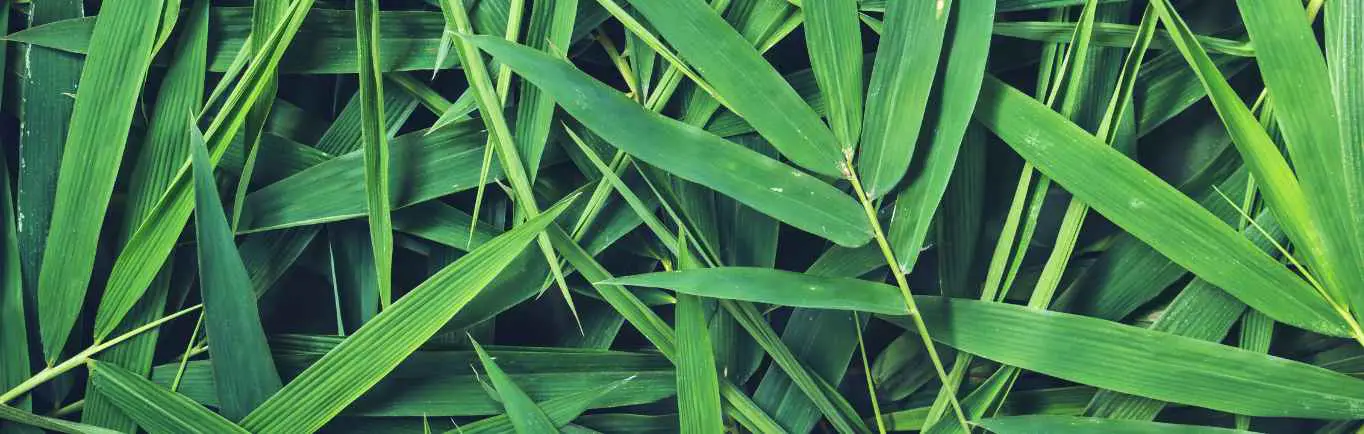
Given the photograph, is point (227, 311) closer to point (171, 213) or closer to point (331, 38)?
point (171, 213)

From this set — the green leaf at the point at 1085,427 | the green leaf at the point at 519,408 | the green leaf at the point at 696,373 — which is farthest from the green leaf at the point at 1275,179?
the green leaf at the point at 519,408

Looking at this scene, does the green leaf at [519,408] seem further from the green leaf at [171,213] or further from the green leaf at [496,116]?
the green leaf at [171,213]

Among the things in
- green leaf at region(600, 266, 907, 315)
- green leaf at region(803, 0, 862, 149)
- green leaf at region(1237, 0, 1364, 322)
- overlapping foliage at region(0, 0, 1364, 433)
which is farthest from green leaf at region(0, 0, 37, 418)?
green leaf at region(1237, 0, 1364, 322)

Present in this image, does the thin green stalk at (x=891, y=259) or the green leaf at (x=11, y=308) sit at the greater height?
the thin green stalk at (x=891, y=259)

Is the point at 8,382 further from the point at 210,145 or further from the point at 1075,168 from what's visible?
the point at 1075,168

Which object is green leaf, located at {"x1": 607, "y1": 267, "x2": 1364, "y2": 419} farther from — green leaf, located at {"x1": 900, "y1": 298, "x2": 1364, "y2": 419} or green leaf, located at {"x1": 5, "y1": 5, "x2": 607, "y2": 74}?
green leaf, located at {"x1": 5, "y1": 5, "x2": 607, "y2": 74}
